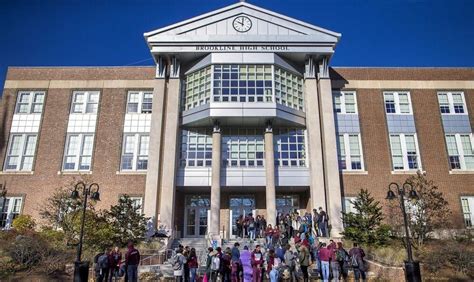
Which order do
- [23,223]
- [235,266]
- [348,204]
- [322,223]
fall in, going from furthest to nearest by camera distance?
[348,204] < [23,223] < [322,223] < [235,266]

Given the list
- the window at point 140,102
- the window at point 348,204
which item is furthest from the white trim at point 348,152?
the window at point 140,102

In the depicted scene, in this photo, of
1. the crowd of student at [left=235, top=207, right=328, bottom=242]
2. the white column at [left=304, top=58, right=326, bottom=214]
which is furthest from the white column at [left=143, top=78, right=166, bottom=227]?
the white column at [left=304, top=58, right=326, bottom=214]

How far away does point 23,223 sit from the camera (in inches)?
1009

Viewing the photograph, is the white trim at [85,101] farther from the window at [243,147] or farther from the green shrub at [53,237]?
the window at [243,147]

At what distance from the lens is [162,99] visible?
93.7 ft

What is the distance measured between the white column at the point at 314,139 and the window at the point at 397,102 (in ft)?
21.7

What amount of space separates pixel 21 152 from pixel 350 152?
86.9 ft

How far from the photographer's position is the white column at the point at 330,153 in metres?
25.9

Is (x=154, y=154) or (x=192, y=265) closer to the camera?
(x=192, y=265)

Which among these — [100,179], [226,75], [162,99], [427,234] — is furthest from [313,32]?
[100,179]

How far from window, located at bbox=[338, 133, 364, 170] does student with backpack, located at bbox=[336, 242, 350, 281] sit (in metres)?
14.4

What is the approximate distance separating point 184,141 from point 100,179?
281 inches

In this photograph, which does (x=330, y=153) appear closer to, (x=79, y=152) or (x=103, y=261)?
(x=103, y=261)

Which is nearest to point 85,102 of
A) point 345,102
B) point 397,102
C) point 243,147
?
point 243,147
